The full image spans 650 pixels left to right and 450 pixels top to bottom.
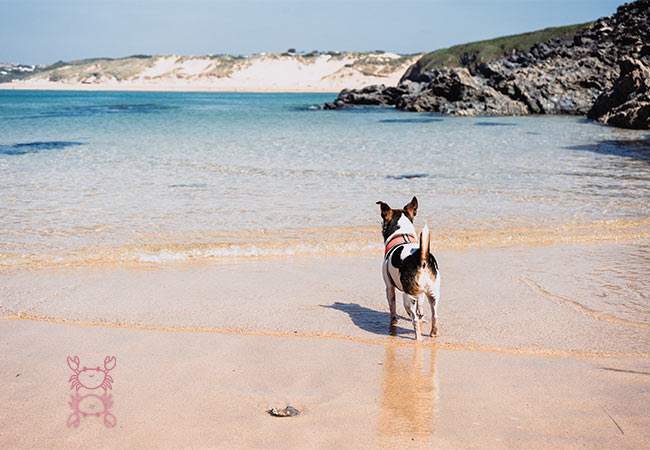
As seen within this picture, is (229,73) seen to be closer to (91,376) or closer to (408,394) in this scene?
(91,376)

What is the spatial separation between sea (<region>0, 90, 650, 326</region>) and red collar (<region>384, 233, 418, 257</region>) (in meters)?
1.93

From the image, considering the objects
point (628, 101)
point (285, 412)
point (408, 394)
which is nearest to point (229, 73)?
point (628, 101)

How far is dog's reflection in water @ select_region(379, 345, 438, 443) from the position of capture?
292cm

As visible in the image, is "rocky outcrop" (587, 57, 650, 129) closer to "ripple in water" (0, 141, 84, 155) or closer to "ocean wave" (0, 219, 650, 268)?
"ocean wave" (0, 219, 650, 268)

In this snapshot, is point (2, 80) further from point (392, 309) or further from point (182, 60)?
point (392, 309)

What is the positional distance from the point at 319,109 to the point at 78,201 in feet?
137

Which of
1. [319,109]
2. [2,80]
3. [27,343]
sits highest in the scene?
[2,80]

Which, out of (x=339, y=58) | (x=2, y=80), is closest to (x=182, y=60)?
Answer: (x=339, y=58)

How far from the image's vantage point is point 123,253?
6.99 m

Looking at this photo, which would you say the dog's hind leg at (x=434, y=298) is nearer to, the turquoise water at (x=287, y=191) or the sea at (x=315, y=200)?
the sea at (x=315, y=200)

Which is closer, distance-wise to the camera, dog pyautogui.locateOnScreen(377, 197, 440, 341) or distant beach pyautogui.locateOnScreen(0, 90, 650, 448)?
distant beach pyautogui.locateOnScreen(0, 90, 650, 448)

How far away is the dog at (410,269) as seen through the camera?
3963mm

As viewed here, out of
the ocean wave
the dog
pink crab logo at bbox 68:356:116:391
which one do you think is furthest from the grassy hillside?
pink crab logo at bbox 68:356:116:391

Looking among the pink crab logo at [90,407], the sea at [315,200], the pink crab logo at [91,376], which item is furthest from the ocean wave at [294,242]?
the pink crab logo at [90,407]
